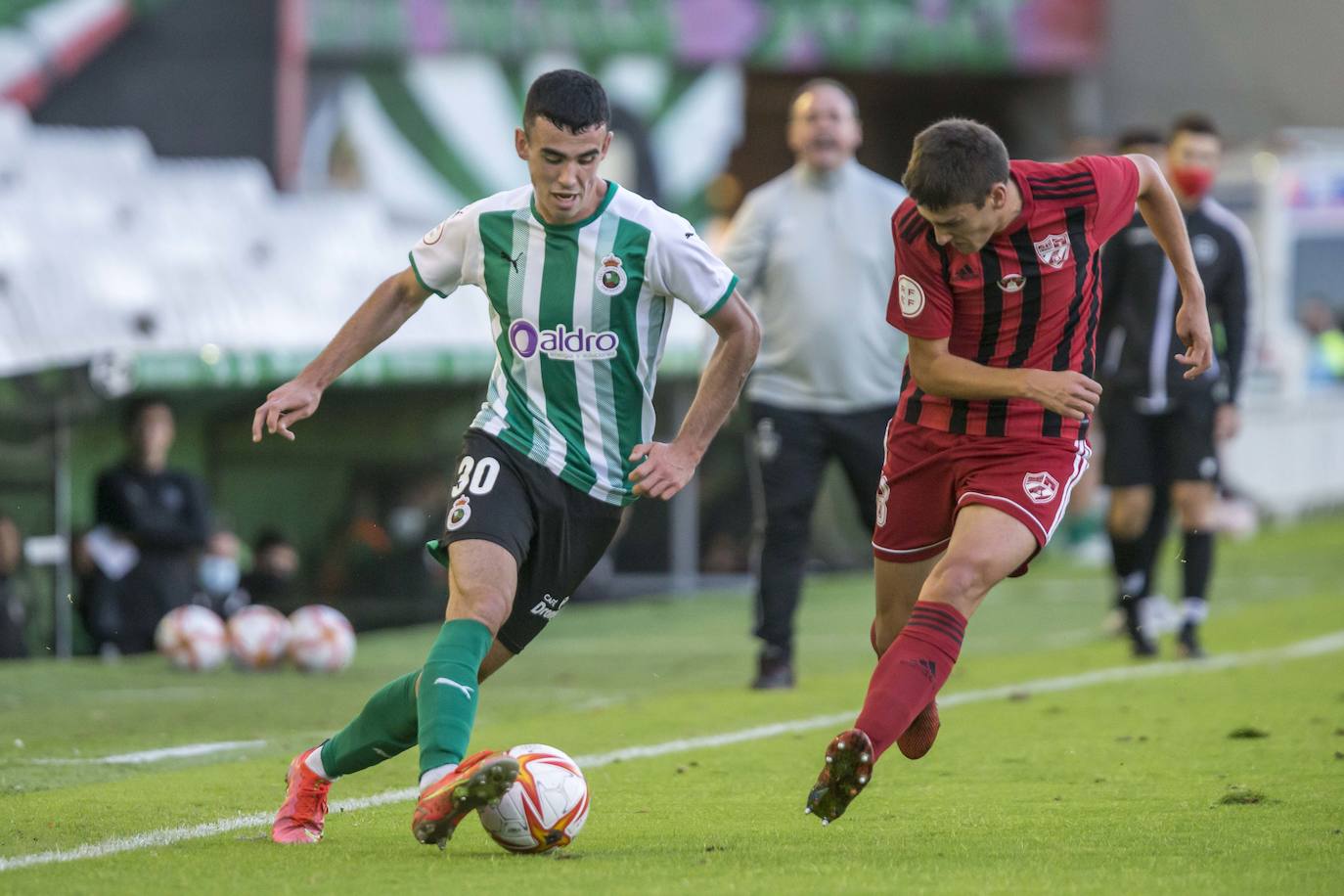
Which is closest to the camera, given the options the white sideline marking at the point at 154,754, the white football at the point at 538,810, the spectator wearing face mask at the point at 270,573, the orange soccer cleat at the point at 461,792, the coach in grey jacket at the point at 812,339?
the orange soccer cleat at the point at 461,792

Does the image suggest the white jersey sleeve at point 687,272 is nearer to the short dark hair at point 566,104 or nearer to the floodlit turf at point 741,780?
the short dark hair at point 566,104

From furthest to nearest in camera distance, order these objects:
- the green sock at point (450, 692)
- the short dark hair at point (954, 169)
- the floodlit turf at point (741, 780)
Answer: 1. the short dark hair at point (954, 169)
2. the green sock at point (450, 692)
3. the floodlit turf at point (741, 780)

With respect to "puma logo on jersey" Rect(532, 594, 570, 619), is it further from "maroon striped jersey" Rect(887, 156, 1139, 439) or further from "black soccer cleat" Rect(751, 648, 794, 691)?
"black soccer cleat" Rect(751, 648, 794, 691)

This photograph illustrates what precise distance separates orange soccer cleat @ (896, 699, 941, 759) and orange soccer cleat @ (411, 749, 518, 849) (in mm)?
1429

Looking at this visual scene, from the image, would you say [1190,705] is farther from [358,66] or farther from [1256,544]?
[358,66]

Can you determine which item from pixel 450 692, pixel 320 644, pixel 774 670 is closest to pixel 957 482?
pixel 450 692

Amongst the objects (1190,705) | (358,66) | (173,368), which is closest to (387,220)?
(358,66)

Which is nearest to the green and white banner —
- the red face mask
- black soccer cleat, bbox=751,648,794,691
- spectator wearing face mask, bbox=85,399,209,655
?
spectator wearing face mask, bbox=85,399,209,655

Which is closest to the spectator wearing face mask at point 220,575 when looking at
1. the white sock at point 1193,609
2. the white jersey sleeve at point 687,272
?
the white sock at point 1193,609

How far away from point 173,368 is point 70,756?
4.87 m

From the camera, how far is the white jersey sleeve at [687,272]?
5.33 m

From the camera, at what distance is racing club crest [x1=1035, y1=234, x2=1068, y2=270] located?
5.58m

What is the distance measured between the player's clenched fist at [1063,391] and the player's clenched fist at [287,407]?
1722mm

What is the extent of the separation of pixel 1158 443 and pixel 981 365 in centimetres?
468
